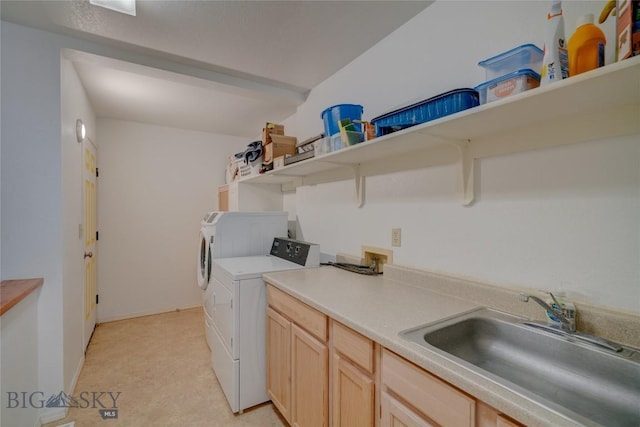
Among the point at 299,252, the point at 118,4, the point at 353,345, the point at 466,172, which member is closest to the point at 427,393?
the point at 353,345

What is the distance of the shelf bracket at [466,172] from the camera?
53.9 inches

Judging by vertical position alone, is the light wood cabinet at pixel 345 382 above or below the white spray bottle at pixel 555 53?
below

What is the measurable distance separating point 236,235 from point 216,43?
4.81 ft

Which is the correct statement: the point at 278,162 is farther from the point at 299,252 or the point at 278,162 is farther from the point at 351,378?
the point at 351,378

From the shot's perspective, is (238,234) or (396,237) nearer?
(396,237)

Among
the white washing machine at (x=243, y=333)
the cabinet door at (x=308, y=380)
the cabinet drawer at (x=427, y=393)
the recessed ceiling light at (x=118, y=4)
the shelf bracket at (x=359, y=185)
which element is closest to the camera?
the cabinet drawer at (x=427, y=393)

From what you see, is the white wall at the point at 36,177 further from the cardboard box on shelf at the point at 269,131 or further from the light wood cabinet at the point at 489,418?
the light wood cabinet at the point at 489,418

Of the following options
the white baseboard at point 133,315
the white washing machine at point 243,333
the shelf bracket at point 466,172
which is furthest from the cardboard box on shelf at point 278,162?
the white baseboard at point 133,315

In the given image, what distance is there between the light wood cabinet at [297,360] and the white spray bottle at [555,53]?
1.23 meters

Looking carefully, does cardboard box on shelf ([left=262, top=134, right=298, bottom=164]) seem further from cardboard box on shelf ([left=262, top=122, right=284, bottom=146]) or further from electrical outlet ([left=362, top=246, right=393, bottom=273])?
electrical outlet ([left=362, top=246, right=393, bottom=273])

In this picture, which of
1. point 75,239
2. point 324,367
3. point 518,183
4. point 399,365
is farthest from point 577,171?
point 75,239

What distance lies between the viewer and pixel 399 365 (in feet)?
3.12

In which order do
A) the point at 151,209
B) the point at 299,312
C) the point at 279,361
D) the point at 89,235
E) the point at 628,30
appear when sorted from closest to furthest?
the point at 628,30 < the point at 299,312 < the point at 279,361 < the point at 89,235 < the point at 151,209

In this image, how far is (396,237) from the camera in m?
1.77
